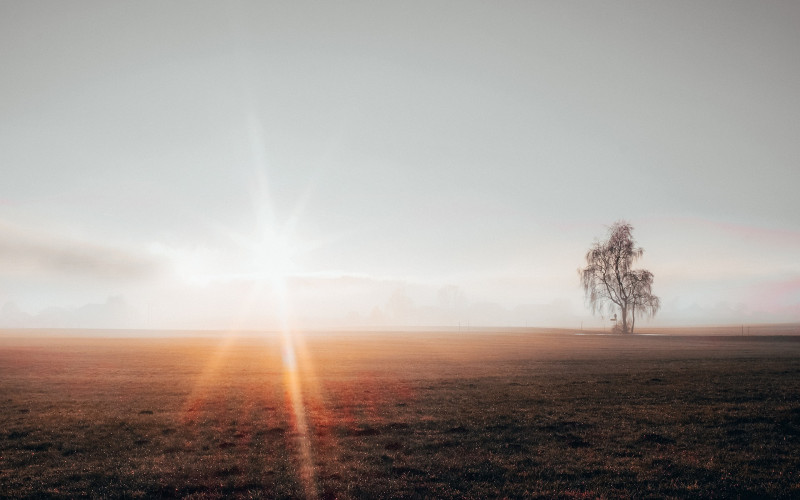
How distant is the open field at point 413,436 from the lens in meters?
12.2

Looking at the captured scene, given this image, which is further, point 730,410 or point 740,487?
point 730,410

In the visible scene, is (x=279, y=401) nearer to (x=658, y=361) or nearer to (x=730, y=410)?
(x=730, y=410)

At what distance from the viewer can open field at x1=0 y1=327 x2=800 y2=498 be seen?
12172 mm

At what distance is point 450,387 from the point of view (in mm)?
27750

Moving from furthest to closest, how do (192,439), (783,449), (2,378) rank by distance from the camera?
(2,378) → (192,439) → (783,449)

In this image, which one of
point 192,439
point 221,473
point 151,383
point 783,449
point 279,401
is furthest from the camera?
point 151,383

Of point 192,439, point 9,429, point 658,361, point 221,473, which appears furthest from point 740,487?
point 658,361

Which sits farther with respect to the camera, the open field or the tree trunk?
the tree trunk

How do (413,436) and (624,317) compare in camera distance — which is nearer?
(413,436)

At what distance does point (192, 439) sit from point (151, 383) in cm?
1651

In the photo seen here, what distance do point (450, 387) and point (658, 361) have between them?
21.7 metres

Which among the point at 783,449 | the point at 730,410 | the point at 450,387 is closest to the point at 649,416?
the point at 730,410

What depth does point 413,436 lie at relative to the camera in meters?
16.8

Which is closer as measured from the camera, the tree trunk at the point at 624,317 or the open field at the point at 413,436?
A: the open field at the point at 413,436
